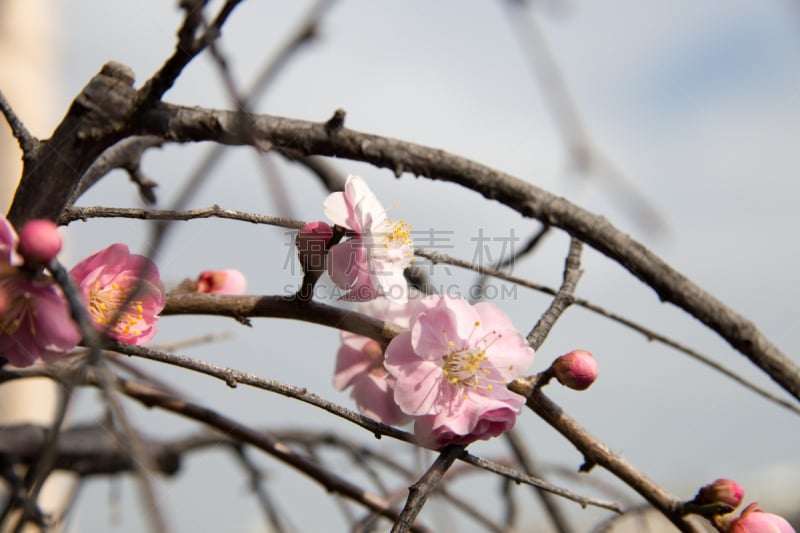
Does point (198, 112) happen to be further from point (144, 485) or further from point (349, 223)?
point (144, 485)

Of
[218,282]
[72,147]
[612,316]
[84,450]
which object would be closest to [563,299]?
[612,316]

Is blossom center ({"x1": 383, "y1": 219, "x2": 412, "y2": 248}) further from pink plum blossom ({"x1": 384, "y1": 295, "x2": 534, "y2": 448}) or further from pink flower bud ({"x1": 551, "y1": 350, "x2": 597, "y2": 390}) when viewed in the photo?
pink flower bud ({"x1": 551, "y1": 350, "x2": 597, "y2": 390})

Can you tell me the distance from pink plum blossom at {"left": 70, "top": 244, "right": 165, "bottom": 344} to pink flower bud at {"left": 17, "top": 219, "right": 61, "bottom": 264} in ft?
0.58

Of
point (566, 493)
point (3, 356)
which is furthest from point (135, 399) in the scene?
point (566, 493)

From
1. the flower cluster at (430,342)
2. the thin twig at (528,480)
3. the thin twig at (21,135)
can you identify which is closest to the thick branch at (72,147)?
the thin twig at (21,135)

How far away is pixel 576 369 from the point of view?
2.74 ft

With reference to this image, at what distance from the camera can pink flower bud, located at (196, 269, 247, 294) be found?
1020 mm

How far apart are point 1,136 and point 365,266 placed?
7.67ft

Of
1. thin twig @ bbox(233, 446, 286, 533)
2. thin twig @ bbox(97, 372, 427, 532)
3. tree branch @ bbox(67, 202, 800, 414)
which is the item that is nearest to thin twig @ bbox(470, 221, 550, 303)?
tree branch @ bbox(67, 202, 800, 414)

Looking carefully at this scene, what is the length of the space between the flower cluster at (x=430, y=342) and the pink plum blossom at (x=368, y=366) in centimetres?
6

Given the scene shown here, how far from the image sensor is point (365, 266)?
881mm

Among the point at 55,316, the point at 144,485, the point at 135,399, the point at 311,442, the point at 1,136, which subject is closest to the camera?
the point at 144,485

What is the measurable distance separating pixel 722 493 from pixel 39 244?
75cm

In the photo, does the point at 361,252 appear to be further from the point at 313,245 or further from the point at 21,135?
the point at 21,135
